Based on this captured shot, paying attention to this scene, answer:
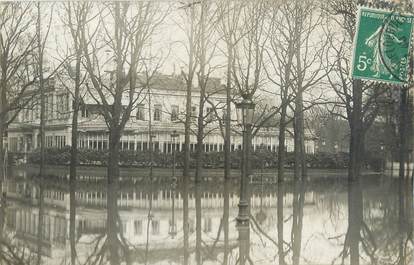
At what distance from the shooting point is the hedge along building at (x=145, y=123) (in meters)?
9.30

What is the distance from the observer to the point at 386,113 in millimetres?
8695

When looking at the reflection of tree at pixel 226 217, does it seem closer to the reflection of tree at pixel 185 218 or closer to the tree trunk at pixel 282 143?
the reflection of tree at pixel 185 218

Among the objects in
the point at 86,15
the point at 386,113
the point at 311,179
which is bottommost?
the point at 311,179

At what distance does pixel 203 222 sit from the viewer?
10141mm

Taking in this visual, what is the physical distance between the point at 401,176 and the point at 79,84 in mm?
6192

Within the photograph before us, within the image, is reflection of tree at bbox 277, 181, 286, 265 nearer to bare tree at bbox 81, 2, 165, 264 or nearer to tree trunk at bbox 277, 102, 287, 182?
tree trunk at bbox 277, 102, 287, 182

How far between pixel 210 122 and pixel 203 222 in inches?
86.0

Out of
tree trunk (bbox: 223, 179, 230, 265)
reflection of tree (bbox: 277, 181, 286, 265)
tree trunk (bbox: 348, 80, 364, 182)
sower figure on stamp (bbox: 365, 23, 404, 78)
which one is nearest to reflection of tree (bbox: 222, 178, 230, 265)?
tree trunk (bbox: 223, 179, 230, 265)

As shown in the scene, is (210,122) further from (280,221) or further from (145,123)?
(280,221)

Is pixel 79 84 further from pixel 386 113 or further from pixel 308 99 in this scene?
pixel 386 113

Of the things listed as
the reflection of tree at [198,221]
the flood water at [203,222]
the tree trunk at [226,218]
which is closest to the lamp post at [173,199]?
the flood water at [203,222]

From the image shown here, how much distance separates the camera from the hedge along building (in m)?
9.30

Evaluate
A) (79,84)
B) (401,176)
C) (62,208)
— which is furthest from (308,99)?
(62,208)

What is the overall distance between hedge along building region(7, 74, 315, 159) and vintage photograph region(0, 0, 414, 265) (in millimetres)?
29
